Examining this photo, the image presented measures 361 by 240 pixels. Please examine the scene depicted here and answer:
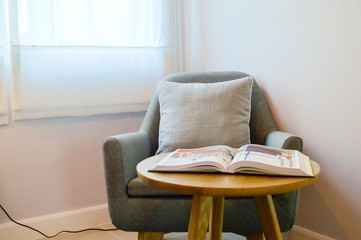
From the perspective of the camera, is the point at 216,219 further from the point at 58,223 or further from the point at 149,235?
the point at 58,223

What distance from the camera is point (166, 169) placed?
1190 mm

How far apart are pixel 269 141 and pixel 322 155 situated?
24cm

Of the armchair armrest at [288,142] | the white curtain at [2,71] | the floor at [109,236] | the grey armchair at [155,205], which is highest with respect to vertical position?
the white curtain at [2,71]

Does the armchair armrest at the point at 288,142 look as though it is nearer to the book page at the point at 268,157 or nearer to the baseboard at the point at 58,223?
the book page at the point at 268,157

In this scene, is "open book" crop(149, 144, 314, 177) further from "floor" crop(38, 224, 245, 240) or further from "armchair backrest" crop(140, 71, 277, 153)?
"floor" crop(38, 224, 245, 240)

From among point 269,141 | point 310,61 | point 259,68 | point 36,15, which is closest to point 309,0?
point 310,61

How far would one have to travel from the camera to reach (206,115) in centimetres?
182

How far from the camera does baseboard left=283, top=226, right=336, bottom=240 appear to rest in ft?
6.01

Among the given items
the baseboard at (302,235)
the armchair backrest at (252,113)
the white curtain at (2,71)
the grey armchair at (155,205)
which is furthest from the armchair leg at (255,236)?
the white curtain at (2,71)

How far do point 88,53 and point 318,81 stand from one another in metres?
1.19

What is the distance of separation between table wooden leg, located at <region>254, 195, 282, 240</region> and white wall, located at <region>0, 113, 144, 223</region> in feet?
4.06

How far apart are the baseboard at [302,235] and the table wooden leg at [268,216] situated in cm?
61

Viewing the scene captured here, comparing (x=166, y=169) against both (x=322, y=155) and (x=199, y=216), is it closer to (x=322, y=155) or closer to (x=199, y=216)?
(x=199, y=216)

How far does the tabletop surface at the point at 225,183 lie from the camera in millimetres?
1014
